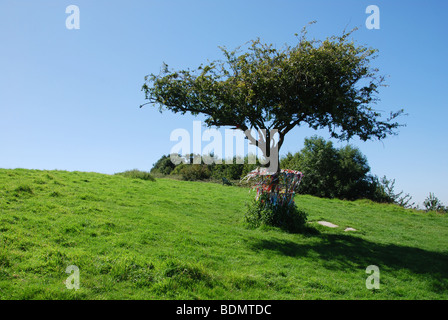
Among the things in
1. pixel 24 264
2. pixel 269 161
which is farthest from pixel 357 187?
pixel 24 264

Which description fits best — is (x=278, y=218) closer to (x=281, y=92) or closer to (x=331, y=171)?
(x=281, y=92)

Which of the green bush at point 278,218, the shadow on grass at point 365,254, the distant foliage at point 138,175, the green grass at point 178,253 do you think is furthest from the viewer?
the distant foliage at point 138,175

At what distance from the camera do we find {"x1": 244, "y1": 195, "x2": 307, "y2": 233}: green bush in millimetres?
14055

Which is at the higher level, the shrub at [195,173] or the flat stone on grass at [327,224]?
the shrub at [195,173]

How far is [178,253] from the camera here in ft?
29.1

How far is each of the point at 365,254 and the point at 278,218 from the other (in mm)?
4257

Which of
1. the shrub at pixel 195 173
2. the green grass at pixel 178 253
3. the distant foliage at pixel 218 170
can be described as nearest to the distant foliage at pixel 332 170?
the distant foliage at pixel 218 170

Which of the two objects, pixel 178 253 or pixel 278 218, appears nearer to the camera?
pixel 178 253

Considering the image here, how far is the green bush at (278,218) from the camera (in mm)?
14055

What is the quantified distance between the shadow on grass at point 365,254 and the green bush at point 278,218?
145 cm

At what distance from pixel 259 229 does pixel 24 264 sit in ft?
30.0

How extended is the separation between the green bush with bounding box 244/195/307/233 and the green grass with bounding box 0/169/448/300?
57 cm

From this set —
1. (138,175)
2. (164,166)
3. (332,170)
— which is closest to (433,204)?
(332,170)

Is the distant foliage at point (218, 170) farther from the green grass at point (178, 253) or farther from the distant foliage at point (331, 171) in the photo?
the green grass at point (178, 253)
